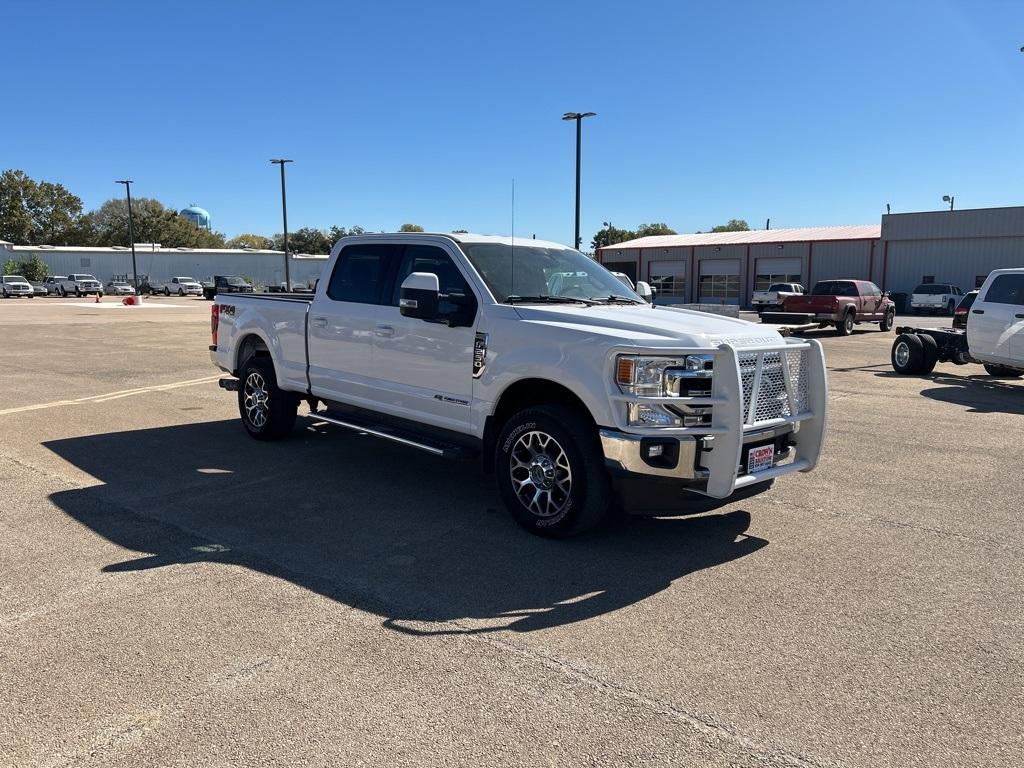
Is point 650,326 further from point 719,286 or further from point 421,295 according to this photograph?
point 719,286

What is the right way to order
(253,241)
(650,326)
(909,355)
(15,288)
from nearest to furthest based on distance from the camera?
(650,326), (909,355), (15,288), (253,241)

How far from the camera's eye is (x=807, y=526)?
5.61m

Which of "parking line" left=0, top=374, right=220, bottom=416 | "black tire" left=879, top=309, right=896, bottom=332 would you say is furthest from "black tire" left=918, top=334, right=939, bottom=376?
"black tire" left=879, top=309, right=896, bottom=332

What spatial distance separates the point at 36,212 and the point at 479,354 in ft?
374

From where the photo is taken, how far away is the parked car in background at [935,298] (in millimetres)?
40000

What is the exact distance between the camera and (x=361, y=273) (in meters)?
6.93

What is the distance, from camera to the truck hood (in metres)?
4.76

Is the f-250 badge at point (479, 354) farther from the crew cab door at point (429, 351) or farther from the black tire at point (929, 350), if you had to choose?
the black tire at point (929, 350)

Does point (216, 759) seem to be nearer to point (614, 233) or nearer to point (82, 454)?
point (82, 454)

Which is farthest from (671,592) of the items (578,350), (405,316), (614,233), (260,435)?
(614,233)

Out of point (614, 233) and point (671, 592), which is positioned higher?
point (614, 233)

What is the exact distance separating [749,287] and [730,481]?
49010 mm

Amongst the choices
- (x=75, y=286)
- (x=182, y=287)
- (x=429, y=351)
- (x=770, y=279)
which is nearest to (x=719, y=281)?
(x=770, y=279)

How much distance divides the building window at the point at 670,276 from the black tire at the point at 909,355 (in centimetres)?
3925
